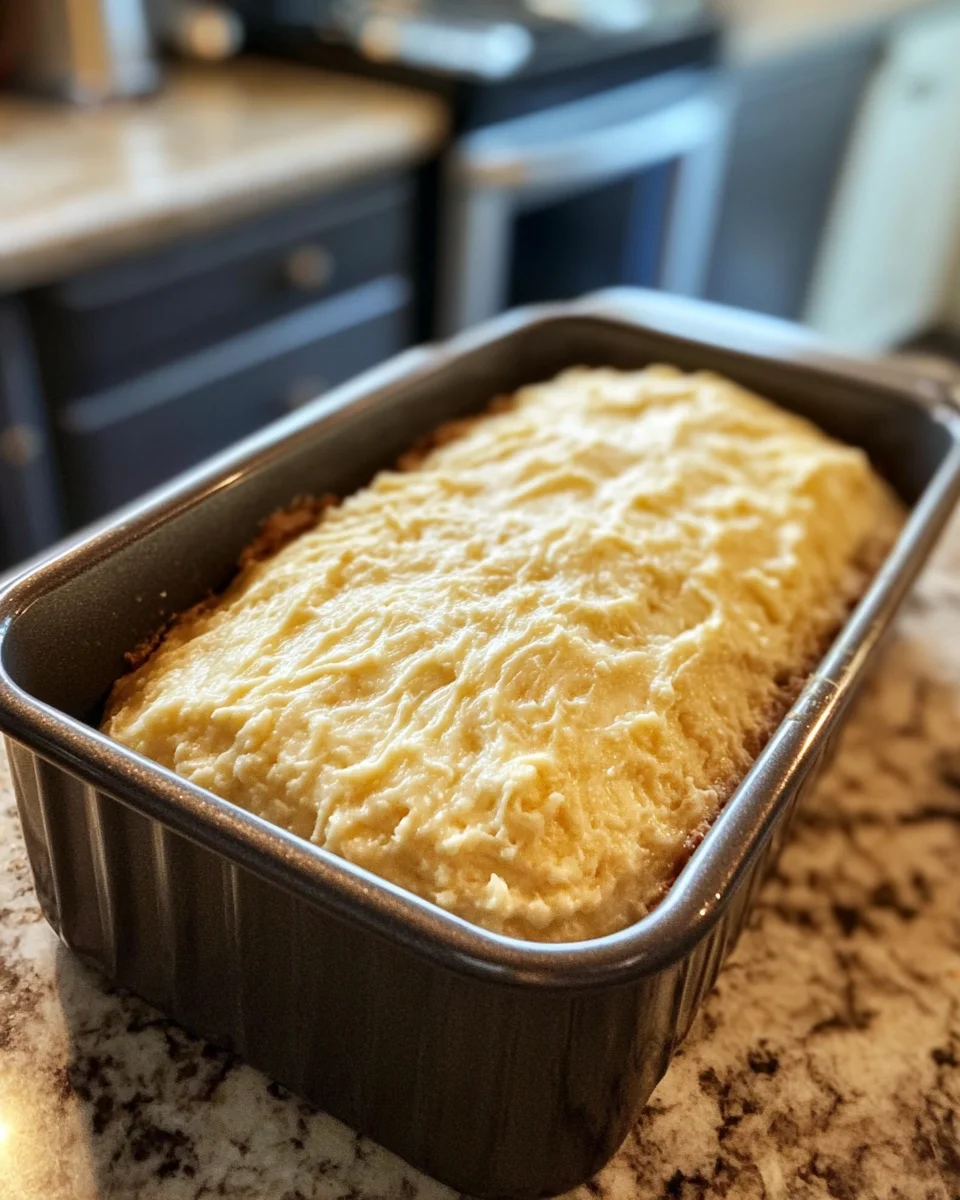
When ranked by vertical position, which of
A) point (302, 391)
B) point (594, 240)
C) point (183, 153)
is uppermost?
point (183, 153)

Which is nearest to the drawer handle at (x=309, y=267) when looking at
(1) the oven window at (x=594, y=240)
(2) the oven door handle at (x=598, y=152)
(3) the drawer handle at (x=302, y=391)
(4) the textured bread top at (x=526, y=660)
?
(3) the drawer handle at (x=302, y=391)

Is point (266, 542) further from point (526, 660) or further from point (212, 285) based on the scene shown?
point (212, 285)

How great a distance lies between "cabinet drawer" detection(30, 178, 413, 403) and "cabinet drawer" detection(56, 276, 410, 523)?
0.09ft

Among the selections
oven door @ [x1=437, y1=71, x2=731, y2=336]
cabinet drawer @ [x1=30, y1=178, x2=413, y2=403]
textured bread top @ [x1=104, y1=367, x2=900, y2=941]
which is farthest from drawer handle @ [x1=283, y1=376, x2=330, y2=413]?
textured bread top @ [x1=104, y1=367, x2=900, y2=941]

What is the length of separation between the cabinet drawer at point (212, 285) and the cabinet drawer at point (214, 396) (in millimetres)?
27

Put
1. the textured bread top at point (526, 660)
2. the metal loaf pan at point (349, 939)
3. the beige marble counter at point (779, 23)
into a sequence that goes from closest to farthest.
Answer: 1. the metal loaf pan at point (349, 939)
2. the textured bread top at point (526, 660)
3. the beige marble counter at point (779, 23)

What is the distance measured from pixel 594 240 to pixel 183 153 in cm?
84

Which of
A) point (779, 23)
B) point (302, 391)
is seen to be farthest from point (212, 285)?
point (779, 23)

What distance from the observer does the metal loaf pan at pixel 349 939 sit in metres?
0.44

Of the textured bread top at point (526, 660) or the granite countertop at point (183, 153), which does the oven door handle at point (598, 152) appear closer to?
the granite countertop at point (183, 153)

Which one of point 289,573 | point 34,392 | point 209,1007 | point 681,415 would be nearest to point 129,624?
point 289,573

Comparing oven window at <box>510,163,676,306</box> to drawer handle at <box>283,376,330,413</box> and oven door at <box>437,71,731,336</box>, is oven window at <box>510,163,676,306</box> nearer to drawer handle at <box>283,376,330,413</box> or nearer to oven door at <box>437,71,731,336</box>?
oven door at <box>437,71,731,336</box>

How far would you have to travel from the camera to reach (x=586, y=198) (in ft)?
6.64

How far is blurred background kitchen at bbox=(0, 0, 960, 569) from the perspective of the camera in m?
1.43
